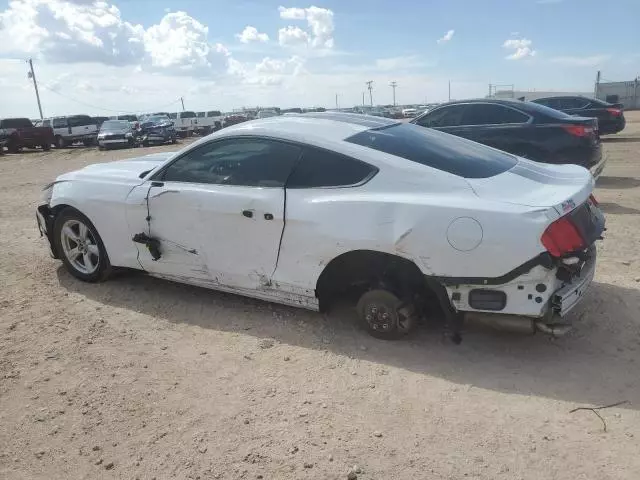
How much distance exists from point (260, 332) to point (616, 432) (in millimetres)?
2293

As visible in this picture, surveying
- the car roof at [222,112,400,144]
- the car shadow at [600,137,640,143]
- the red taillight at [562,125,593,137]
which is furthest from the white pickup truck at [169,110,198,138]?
the car roof at [222,112,400,144]

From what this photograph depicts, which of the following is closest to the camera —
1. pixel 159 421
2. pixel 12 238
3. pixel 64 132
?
pixel 159 421

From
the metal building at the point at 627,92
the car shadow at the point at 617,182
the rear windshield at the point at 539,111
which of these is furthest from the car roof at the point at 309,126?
the metal building at the point at 627,92

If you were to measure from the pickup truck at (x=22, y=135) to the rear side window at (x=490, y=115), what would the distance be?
24941mm

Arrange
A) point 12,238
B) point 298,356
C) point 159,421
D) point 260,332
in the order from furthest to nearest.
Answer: point 12,238, point 260,332, point 298,356, point 159,421

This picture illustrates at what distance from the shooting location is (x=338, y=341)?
12.2 feet

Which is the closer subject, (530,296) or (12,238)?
(530,296)

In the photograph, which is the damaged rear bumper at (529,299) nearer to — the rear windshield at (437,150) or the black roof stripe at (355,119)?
the rear windshield at (437,150)

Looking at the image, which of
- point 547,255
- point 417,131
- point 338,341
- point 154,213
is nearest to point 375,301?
point 338,341

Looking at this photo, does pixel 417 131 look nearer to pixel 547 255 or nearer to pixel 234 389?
pixel 547 255

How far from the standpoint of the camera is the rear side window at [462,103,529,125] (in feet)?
28.1

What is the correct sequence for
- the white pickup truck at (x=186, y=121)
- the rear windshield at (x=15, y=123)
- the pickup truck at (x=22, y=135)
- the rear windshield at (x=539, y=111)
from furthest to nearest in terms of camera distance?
1. the white pickup truck at (x=186, y=121)
2. the rear windshield at (x=15, y=123)
3. the pickup truck at (x=22, y=135)
4. the rear windshield at (x=539, y=111)

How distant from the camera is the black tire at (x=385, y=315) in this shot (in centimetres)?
353

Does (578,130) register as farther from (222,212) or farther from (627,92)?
(627,92)
